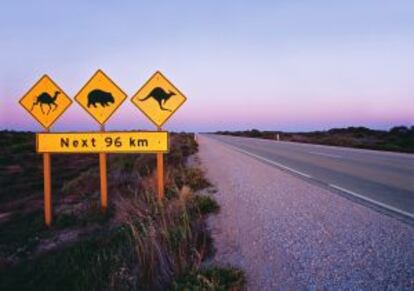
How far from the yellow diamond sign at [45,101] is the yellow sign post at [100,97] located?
0.36 m

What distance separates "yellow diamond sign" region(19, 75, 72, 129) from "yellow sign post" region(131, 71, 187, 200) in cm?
149

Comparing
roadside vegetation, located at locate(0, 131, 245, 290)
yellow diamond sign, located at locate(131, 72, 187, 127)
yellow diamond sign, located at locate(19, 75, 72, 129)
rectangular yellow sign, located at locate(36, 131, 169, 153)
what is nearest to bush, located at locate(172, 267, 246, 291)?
roadside vegetation, located at locate(0, 131, 245, 290)

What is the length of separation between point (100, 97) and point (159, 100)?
3.90 feet

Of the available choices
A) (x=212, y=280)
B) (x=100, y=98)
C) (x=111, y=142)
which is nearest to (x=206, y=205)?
(x=111, y=142)

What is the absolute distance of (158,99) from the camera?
10.4m

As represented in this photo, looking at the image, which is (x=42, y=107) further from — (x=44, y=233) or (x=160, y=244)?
(x=160, y=244)

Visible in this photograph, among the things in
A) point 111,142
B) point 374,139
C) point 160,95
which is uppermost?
point 160,95

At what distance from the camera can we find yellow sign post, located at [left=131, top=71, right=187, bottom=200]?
10.4 meters

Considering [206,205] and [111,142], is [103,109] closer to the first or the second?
[111,142]

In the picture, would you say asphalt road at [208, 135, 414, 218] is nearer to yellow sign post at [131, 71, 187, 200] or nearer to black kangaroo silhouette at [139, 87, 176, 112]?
yellow sign post at [131, 71, 187, 200]


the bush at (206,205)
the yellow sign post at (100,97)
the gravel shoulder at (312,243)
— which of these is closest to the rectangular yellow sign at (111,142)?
the yellow sign post at (100,97)

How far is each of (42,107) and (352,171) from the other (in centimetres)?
966

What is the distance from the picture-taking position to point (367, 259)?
18.6ft

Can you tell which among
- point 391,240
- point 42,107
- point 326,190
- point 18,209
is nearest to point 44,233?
point 42,107
